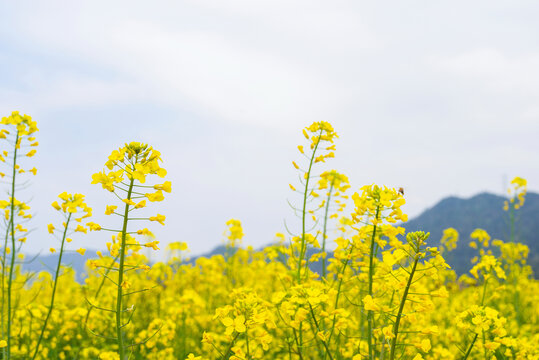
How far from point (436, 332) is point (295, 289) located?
2.87 ft

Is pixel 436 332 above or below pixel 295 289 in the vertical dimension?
below

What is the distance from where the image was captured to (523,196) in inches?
293

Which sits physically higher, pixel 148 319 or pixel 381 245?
pixel 381 245

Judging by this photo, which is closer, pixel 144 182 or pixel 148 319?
pixel 144 182

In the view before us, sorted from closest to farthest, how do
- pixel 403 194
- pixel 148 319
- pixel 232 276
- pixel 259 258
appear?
pixel 403 194, pixel 148 319, pixel 232 276, pixel 259 258

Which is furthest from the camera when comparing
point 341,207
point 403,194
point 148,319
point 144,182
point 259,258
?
point 259,258

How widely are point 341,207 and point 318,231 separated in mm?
578

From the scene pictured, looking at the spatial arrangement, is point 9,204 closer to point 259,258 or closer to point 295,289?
point 295,289

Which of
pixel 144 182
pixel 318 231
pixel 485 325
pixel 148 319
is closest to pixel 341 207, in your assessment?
pixel 318 231

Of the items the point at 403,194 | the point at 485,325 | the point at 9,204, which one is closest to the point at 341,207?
the point at 403,194

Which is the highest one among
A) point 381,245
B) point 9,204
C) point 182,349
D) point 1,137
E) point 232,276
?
point 1,137

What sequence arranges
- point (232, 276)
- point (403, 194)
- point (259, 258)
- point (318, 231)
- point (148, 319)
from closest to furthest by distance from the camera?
point (403, 194) < point (318, 231) < point (148, 319) < point (232, 276) < point (259, 258)

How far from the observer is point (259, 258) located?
898 cm

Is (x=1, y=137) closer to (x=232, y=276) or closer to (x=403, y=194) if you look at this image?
(x=403, y=194)
